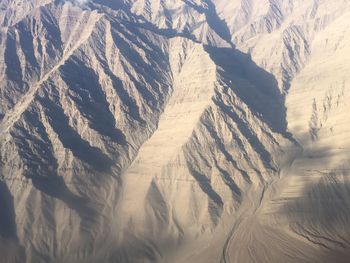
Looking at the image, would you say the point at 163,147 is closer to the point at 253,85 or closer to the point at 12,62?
the point at 253,85

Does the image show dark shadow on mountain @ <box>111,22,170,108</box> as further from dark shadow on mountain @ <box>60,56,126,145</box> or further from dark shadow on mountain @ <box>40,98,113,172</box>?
dark shadow on mountain @ <box>40,98,113,172</box>

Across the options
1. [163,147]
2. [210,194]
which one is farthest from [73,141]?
[210,194]

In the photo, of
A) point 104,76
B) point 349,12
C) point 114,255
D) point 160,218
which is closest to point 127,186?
point 160,218

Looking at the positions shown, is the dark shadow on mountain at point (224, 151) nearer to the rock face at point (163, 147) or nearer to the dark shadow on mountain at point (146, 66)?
the rock face at point (163, 147)

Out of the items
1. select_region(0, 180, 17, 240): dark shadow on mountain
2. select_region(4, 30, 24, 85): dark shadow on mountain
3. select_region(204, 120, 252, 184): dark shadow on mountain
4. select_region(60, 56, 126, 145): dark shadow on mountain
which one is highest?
select_region(4, 30, 24, 85): dark shadow on mountain

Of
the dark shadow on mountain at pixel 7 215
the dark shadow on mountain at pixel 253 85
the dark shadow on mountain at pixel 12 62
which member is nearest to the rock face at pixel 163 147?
the dark shadow on mountain at pixel 7 215

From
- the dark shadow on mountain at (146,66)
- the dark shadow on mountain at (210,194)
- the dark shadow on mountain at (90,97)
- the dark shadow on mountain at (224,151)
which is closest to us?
the dark shadow on mountain at (210,194)

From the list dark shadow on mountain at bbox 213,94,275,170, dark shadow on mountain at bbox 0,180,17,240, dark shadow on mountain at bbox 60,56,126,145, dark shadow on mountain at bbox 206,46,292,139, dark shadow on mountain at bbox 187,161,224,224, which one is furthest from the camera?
dark shadow on mountain at bbox 206,46,292,139

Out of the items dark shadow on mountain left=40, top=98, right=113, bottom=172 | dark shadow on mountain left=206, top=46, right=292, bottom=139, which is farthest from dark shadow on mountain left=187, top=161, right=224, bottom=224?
dark shadow on mountain left=206, top=46, right=292, bottom=139
